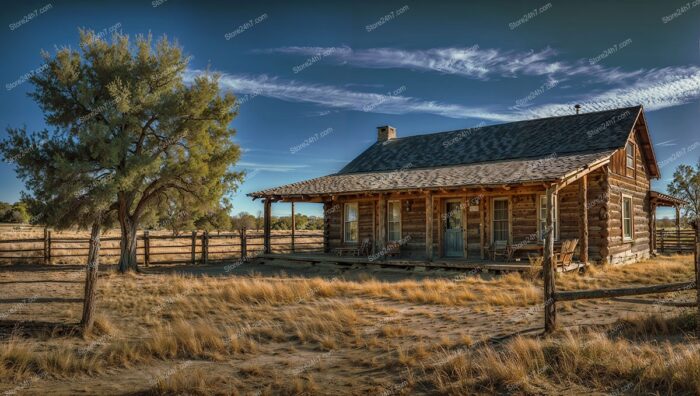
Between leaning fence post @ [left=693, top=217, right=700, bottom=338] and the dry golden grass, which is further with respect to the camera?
leaning fence post @ [left=693, top=217, right=700, bottom=338]

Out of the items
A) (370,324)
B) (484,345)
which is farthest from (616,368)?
(370,324)

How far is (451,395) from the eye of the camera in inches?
217

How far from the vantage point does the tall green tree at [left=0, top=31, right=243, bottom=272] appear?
16844 millimetres

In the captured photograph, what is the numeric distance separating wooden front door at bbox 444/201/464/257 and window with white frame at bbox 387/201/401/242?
1.99 metres

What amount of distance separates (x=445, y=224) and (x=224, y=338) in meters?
11.9

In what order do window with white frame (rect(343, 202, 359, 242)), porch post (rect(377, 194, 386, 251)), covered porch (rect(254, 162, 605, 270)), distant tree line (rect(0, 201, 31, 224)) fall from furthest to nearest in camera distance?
distant tree line (rect(0, 201, 31, 224))
window with white frame (rect(343, 202, 359, 242))
porch post (rect(377, 194, 386, 251))
covered porch (rect(254, 162, 605, 270))

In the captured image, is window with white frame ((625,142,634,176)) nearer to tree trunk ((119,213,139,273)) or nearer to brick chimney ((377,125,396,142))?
brick chimney ((377,125,396,142))

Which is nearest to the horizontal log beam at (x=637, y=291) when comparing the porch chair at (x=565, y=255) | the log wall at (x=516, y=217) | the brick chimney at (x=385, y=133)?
the porch chair at (x=565, y=255)

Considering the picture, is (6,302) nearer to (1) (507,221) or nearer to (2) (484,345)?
(2) (484,345)

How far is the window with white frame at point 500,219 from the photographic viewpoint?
17125mm

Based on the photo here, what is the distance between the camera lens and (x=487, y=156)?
19.6m

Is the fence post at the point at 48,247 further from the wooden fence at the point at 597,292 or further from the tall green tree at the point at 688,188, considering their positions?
the tall green tree at the point at 688,188

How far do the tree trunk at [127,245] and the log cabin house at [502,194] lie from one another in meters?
5.16

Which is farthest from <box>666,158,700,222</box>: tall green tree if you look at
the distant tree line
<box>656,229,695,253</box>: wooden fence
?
the distant tree line
